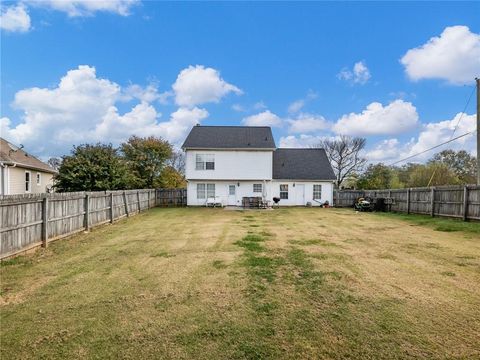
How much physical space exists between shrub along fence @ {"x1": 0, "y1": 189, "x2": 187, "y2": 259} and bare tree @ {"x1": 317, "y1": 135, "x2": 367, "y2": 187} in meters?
33.2

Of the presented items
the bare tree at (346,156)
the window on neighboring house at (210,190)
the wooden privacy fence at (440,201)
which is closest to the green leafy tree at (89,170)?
the window on neighboring house at (210,190)

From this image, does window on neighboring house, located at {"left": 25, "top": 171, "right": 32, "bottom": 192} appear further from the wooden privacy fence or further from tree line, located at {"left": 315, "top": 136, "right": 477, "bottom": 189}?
tree line, located at {"left": 315, "top": 136, "right": 477, "bottom": 189}

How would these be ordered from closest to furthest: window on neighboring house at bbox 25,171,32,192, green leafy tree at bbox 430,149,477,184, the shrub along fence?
the shrub along fence → window on neighboring house at bbox 25,171,32,192 → green leafy tree at bbox 430,149,477,184

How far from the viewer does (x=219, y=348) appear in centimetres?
318

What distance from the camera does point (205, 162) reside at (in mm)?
25297

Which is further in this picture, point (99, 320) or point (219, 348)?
point (99, 320)

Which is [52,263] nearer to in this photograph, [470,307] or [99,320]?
[99,320]

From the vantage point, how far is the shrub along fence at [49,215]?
6.95m

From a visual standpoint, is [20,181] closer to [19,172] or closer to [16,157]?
[19,172]

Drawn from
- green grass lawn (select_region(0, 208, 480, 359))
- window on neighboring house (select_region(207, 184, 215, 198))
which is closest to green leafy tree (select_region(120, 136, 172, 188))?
window on neighboring house (select_region(207, 184, 215, 198))

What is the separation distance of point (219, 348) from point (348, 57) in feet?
72.3

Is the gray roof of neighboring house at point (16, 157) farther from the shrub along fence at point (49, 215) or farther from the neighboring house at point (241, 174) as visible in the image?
the neighboring house at point (241, 174)

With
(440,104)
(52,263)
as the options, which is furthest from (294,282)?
(440,104)

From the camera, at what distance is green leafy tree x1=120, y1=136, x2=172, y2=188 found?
29766mm
